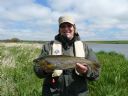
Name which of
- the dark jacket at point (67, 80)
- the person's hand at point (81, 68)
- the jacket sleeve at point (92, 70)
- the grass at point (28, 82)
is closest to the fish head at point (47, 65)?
→ the dark jacket at point (67, 80)

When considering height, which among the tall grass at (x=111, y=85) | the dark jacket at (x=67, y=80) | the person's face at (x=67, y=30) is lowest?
the tall grass at (x=111, y=85)

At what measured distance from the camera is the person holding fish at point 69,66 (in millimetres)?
5051

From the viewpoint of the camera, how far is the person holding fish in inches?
199

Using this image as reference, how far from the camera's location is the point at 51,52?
532 centimetres

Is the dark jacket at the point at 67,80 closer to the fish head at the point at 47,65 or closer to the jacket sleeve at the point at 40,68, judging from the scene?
the jacket sleeve at the point at 40,68

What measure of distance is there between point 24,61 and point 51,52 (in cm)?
737

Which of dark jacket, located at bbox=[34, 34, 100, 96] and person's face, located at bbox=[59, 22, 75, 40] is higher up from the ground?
person's face, located at bbox=[59, 22, 75, 40]

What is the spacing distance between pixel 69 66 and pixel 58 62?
6.7 inches

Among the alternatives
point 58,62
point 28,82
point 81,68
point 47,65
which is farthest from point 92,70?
point 28,82

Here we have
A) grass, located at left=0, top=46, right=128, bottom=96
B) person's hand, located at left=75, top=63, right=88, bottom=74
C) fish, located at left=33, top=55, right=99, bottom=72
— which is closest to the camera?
→ fish, located at left=33, top=55, right=99, bottom=72

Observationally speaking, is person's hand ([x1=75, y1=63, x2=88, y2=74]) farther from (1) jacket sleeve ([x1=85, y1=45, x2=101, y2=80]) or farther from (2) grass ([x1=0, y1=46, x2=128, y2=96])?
(2) grass ([x1=0, y1=46, x2=128, y2=96])

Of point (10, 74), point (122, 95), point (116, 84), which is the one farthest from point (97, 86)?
point (10, 74)

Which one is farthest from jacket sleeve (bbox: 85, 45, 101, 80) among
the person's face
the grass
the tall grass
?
the tall grass

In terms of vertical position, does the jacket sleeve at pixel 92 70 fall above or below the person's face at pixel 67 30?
below
